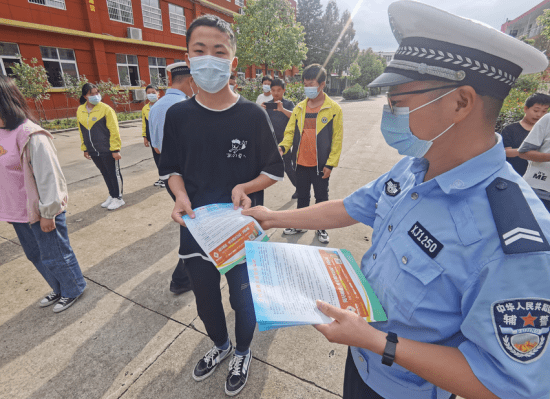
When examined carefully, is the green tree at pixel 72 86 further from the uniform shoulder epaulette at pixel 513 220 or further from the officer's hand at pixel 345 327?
the uniform shoulder epaulette at pixel 513 220

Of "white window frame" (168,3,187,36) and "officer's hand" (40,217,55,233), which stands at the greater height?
"white window frame" (168,3,187,36)

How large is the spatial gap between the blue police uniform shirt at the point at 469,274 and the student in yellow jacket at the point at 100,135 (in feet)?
15.7

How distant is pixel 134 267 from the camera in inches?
129

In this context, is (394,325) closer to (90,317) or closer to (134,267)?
(90,317)

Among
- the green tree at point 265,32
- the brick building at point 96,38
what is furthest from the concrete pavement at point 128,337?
the green tree at point 265,32

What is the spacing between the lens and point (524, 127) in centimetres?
349

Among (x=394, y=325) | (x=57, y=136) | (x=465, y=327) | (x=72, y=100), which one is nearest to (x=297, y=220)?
(x=394, y=325)

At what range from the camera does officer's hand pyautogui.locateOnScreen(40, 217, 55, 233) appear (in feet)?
7.48

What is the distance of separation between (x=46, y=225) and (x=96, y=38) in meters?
17.3

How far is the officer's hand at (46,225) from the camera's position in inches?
89.8

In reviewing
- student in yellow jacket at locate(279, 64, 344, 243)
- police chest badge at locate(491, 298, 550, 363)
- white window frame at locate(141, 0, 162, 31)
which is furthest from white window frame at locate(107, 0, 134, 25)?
police chest badge at locate(491, 298, 550, 363)

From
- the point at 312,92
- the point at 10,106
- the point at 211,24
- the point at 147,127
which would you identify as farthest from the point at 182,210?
the point at 147,127

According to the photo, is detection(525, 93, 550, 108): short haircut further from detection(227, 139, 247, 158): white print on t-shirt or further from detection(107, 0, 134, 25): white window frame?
detection(107, 0, 134, 25): white window frame

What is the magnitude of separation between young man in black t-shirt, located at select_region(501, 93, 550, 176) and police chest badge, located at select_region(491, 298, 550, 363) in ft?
11.0
